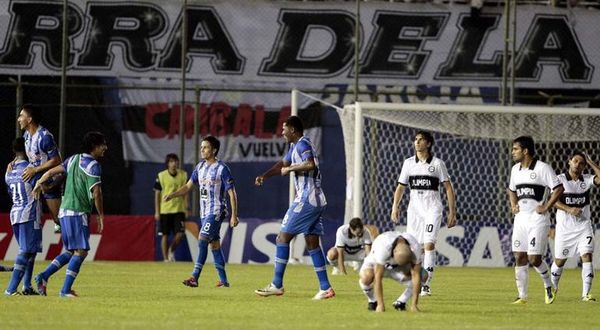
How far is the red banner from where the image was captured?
91.2ft

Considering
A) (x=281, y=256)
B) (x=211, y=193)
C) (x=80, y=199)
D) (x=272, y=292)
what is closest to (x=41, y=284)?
(x=80, y=199)

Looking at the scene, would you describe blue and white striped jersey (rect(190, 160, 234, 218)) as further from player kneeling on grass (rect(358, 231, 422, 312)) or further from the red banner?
the red banner

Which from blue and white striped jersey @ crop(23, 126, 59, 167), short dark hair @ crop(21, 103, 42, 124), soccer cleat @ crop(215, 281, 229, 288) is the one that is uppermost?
short dark hair @ crop(21, 103, 42, 124)

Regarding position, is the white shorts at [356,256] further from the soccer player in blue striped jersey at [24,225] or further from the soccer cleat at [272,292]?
the soccer player in blue striped jersey at [24,225]

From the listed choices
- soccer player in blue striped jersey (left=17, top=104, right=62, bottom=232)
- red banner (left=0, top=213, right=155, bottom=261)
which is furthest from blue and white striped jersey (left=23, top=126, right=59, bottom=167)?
red banner (left=0, top=213, right=155, bottom=261)

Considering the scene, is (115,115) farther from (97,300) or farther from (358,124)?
(97,300)

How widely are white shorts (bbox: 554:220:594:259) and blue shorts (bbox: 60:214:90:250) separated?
6261mm

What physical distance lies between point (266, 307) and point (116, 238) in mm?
13772

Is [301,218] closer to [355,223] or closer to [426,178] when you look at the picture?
[426,178]

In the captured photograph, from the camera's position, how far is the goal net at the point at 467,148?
27000 millimetres

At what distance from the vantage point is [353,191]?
80.6 feet

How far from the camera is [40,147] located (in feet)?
54.0

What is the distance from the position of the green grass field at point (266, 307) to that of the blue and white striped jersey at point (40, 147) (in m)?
1.62

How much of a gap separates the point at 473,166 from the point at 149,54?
7.65 m
